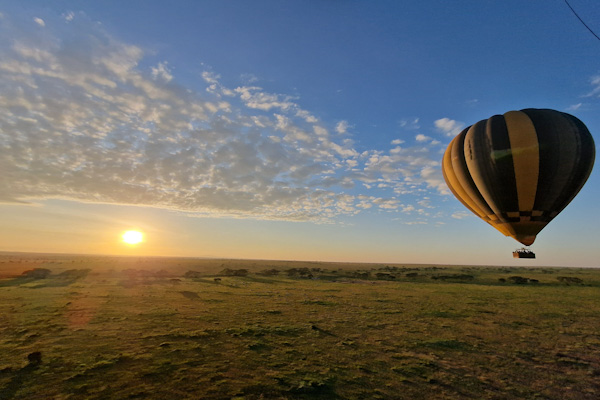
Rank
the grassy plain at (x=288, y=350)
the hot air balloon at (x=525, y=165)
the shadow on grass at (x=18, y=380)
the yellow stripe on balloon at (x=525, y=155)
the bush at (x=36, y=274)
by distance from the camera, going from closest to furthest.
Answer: the shadow on grass at (x=18, y=380) → the grassy plain at (x=288, y=350) → the hot air balloon at (x=525, y=165) → the yellow stripe on balloon at (x=525, y=155) → the bush at (x=36, y=274)

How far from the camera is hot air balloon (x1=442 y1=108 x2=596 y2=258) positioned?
20047mm

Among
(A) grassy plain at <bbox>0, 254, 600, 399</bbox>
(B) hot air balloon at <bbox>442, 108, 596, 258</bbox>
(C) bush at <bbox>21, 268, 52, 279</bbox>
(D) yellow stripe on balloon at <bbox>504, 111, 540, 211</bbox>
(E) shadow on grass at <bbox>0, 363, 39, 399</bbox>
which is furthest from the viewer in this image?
(C) bush at <bbox>21, 268, 52, 279</bbox>

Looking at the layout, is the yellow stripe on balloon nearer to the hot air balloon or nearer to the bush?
the hot air balloon

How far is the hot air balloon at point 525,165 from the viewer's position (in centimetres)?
2005

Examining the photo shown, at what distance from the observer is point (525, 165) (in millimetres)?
20406

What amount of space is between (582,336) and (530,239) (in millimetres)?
6786

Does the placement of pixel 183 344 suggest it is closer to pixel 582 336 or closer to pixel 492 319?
pixel 492 319

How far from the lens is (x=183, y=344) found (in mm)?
16172

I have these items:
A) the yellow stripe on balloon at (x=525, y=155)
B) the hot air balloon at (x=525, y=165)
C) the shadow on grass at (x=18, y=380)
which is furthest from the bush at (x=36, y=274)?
the yellow stripe on balloon at (x=525, y=155)

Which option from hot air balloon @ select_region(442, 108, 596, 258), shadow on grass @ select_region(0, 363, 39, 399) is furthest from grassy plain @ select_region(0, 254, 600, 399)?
hot air balloon @ select_region(442, 108, 596, 258)

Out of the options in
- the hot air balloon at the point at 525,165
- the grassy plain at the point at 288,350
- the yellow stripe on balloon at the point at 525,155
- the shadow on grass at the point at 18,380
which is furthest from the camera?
the yellow stripe on balloon at the point at 525,155

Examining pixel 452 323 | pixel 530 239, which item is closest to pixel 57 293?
pixel 452 323

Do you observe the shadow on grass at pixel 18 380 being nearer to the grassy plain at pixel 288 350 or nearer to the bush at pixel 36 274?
the grassy plain at pixel 288 350

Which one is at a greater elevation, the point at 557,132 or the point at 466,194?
the point at 557,132
